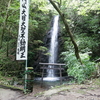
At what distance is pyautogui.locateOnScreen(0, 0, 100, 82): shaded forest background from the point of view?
21.5ft

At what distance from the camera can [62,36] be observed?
1458cm

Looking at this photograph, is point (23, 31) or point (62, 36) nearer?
point (23, 31)

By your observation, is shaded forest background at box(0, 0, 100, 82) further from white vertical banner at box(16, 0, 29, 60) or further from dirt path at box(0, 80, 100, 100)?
white vertical banner at box(16, 0, 29, 60)

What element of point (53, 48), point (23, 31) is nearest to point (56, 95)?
point (23, 31)

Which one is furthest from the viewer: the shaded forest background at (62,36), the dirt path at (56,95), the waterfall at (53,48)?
the waterfall at (53,48)

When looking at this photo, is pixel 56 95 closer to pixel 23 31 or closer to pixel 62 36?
pixel 23 31

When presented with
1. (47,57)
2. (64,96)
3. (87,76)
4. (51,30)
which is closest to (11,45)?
(47,57)

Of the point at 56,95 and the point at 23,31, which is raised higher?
the point at 23,31

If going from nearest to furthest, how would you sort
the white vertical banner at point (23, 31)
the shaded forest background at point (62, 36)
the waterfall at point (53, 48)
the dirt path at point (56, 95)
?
the dirt path at point (56, 95) < the white vertical banner at point (23, 31) < the shaded forest background at point (62, 36) < the waterfall at point (53, 48)

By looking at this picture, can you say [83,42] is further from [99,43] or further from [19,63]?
[19,63]

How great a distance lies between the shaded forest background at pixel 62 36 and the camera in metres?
6.55

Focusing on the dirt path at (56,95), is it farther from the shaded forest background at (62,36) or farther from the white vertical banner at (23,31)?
the shaded forest background at (62,36)

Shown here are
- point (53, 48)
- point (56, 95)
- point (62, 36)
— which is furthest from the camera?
point (62, 36)

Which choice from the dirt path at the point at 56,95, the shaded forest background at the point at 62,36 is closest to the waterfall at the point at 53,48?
the shaded forest background at the point at 62,36
